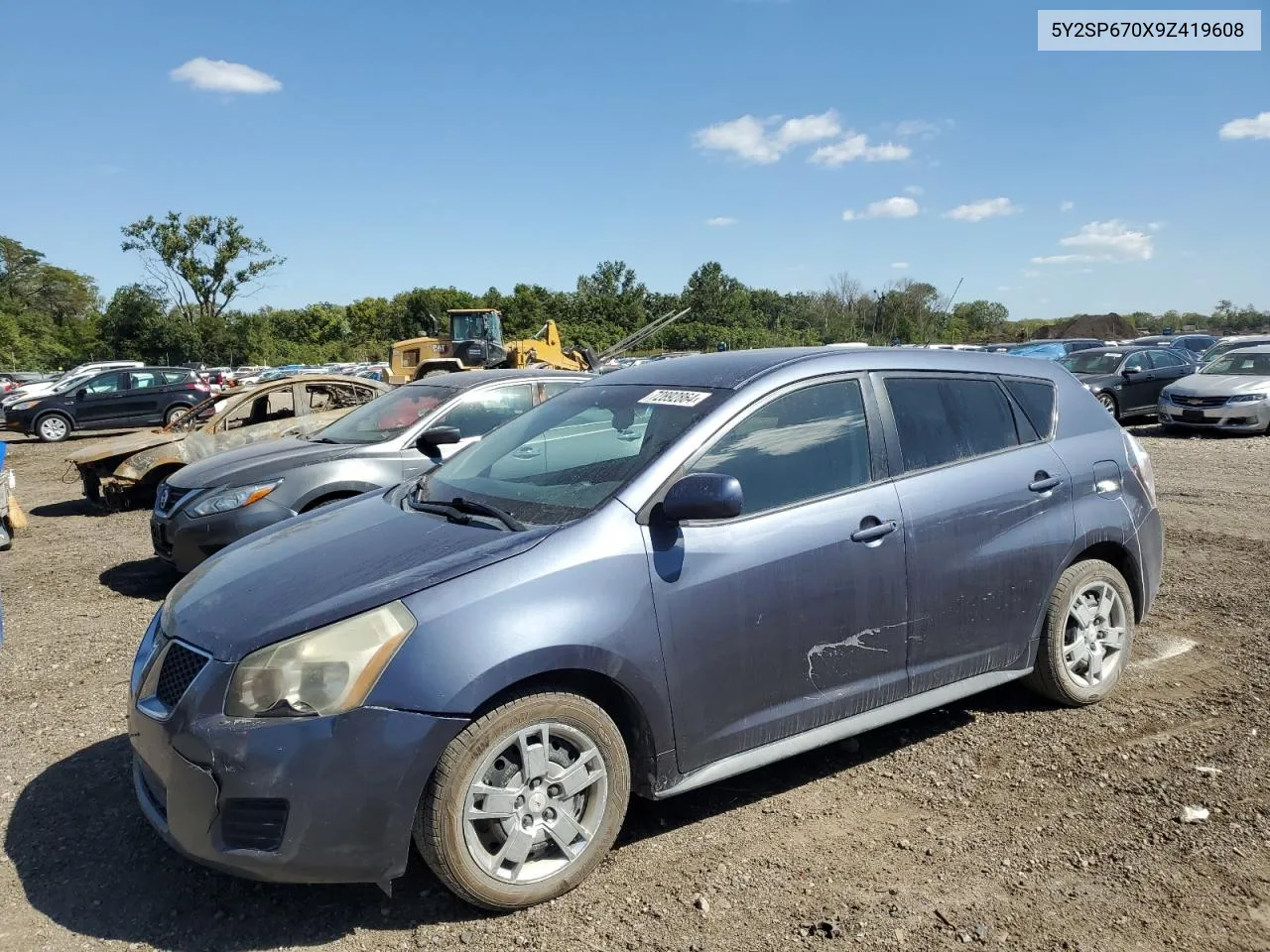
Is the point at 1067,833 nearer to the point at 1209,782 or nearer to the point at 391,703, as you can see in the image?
the point at 1209,782

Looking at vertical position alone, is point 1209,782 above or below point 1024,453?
below

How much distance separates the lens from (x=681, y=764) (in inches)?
117

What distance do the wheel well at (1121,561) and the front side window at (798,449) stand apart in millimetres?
1360

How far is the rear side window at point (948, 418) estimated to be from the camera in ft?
12.0

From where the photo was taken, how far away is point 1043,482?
12.8 feet

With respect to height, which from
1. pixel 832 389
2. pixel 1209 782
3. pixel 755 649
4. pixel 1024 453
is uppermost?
pixel 832 389

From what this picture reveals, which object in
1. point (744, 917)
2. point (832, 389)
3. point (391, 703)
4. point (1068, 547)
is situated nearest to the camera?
point (391, 703)

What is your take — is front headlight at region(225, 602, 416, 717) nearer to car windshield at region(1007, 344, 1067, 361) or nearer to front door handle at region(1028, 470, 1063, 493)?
front door handle at region(1028, 470, 1063, 493)

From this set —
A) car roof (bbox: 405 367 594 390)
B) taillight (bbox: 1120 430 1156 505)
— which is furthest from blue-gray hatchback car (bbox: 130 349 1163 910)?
car roof (bbox: 405 367 594 390)

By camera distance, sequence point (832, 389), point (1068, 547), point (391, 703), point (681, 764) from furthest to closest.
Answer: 1. point (1068, 547)
2. point (832, 389)
3. point (681, 764)
4. point (391, 703)

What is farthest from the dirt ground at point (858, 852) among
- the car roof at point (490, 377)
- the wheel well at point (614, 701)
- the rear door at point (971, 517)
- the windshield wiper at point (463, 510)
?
the car roof at point (490, 377)

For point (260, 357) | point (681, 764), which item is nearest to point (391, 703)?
point (681, 764)

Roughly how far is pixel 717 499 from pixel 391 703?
45.5 inches

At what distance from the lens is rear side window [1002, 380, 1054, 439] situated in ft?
13.5
